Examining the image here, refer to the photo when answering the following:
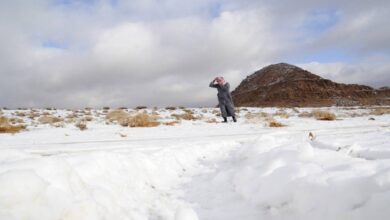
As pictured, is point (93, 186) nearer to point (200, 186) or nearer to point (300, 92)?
point (200, 186)

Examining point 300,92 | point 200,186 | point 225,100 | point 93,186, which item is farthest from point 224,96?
point 300,92

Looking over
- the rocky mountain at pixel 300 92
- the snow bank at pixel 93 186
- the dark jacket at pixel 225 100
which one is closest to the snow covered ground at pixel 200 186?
the snow bank at pixel 93 186

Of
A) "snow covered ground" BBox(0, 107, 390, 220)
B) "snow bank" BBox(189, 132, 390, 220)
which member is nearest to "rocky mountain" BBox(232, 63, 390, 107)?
"snow covered ground" BBox(0, 107, 390, 220)

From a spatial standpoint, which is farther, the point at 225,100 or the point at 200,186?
the point at 225,100

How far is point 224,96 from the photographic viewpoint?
14.1 meters

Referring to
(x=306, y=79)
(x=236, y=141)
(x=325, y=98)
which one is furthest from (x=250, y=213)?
(x=306, y=79)

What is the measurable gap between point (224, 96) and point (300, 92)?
149 ft

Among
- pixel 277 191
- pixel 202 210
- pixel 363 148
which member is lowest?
pixel 202 210

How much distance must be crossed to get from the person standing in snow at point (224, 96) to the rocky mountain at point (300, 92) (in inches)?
1524

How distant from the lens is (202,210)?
308cm

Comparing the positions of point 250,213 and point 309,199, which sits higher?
point 309,199

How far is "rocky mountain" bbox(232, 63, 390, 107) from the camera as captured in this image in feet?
177

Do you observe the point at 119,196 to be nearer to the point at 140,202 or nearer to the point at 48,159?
the point at 140,202

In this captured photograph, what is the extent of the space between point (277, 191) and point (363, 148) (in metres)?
1.50
